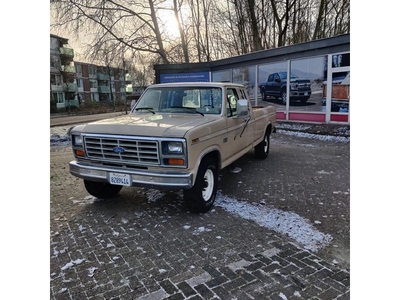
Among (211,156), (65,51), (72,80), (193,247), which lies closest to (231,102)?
(211,156)

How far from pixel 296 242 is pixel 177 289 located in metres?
1.66

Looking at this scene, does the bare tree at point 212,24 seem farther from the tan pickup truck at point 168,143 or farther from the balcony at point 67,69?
the balcony at point 67,69

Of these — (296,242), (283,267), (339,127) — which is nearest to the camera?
(283,267)

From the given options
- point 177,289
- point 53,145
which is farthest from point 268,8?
point 177,289

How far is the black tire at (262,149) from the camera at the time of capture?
26.2 ft

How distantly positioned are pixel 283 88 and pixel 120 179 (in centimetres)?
1277

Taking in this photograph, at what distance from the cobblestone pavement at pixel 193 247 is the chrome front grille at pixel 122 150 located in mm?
903

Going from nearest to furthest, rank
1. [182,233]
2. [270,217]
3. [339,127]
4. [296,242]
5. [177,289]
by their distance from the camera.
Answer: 1. [177,289]
2. [296,242]
3. [182,233]
4. [270,217]
5. [339,127]

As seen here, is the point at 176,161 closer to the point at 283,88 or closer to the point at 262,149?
the point at 262,149

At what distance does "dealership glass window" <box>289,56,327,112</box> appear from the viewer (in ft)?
44.1

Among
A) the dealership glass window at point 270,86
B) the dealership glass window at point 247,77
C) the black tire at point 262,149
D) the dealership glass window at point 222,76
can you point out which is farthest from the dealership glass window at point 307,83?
the black tire at point 262,149

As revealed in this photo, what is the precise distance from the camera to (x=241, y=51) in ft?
83.9

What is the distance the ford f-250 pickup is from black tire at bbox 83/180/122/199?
11.5 meters

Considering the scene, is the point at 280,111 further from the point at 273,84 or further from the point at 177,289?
the point at 177,289
